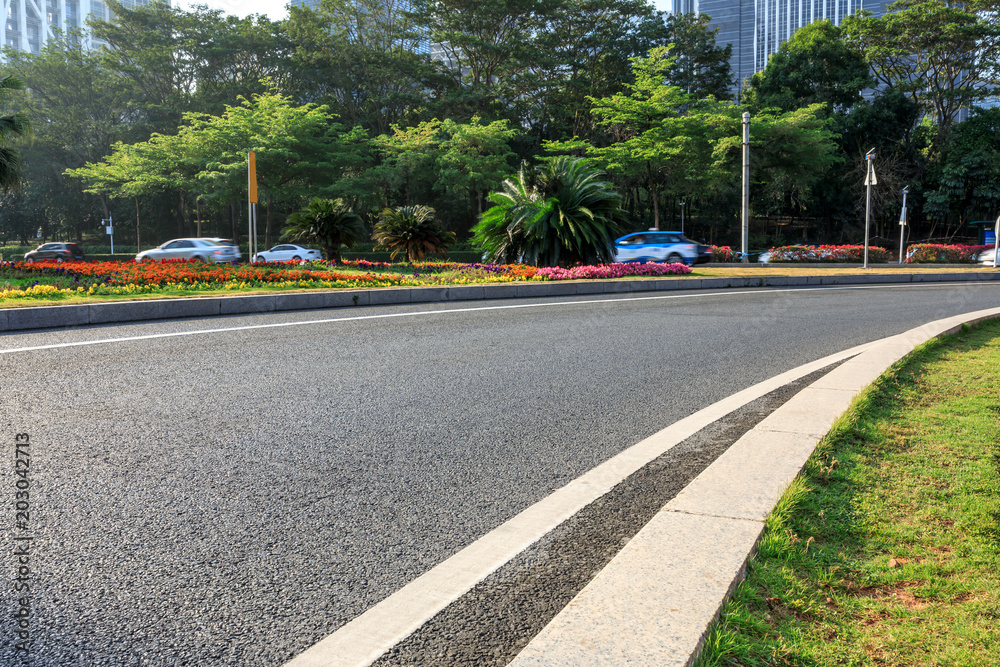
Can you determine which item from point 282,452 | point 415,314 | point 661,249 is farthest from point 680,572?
point 661,249

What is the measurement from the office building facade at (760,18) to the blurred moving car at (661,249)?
91499 millimetres

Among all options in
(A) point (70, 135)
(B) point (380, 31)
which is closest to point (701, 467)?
(B) point (380, 31)

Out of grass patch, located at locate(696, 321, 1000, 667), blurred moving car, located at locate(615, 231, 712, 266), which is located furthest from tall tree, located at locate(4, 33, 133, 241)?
grass patch, located at locate(696, 321, 1000, 667)

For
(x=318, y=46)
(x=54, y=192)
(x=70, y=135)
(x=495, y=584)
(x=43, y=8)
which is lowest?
(x=495, y=584)

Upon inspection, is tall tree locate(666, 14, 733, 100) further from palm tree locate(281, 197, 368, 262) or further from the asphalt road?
the asphalt road

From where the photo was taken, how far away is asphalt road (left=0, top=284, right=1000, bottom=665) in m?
2.25

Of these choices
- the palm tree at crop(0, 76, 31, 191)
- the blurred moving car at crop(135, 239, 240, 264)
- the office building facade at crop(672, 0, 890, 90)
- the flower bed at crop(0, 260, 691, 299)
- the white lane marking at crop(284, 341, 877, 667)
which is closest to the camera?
the white lane marking at crop(284, 341, 877, 667)

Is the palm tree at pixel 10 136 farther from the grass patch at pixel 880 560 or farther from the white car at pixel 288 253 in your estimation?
the grass patch at pixel 880 560

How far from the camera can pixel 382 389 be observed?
533 centimetres

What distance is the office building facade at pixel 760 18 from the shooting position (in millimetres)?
119125

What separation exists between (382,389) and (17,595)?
3148 mm

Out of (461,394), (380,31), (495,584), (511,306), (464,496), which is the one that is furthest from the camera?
(380,31)

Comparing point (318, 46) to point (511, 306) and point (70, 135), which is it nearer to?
point (70, 135)

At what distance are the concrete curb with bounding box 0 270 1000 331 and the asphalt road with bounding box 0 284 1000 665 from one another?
81 centimetres
